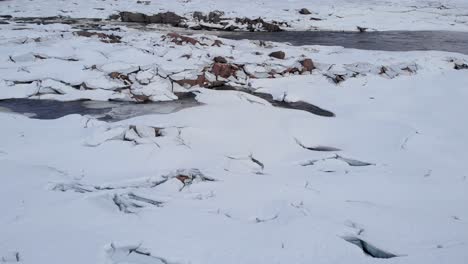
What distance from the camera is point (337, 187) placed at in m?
4.23

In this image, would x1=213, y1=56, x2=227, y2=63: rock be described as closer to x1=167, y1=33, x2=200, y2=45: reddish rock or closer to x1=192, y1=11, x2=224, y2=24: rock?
x1=167, y1=33, x2=200, y2=45: reddish rock

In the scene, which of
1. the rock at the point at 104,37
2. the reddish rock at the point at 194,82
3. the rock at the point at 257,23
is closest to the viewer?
the reddish rock at the point at 194,82

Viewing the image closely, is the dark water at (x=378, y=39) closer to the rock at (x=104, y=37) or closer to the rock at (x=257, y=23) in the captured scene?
the rock at (x=257, y=23)

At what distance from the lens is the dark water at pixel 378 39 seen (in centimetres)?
1246

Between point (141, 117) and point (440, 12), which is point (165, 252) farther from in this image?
point (440, 12)

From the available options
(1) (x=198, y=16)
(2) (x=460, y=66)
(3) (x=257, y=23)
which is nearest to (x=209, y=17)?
(1) (x=198, y=16)

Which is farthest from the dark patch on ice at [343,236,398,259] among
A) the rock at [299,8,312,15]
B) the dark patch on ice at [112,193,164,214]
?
the rock at [299,8,312,15]

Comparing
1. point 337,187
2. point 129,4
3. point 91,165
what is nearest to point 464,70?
point 337,187

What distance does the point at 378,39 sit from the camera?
45.4ft

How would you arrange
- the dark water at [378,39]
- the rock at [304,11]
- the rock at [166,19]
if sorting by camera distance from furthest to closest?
the rock at [304,11] → the rock at [166,19] → the dark water at [378,39]

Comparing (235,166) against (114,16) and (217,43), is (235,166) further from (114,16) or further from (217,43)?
(114,16)

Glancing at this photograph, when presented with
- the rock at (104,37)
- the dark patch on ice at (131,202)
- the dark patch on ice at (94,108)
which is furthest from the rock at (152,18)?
the dark patch on ice at (131,202)

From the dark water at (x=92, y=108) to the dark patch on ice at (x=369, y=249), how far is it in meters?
3.93

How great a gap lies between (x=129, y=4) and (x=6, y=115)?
15221 mm
